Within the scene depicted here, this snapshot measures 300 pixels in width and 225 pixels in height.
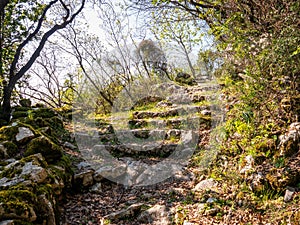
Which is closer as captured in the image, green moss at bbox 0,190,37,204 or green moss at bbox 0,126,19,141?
green moss at bbox 0,190,37,204

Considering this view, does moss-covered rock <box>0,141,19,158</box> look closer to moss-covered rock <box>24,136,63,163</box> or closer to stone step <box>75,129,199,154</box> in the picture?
moss-covered rock <box>24,136,63,163</box>

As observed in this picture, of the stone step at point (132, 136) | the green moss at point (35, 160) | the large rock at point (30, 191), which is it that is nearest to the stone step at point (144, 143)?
the stone step at point (132, 136)

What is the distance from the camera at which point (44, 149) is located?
14.0ft

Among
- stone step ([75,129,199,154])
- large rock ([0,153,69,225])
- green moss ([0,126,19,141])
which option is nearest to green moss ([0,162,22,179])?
large rock ([0,153,69,225])

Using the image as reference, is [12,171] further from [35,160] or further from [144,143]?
[144,143]

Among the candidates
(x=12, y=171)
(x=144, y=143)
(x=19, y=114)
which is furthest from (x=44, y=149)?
(x=19, y=114)

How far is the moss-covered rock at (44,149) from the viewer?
13.8 feet

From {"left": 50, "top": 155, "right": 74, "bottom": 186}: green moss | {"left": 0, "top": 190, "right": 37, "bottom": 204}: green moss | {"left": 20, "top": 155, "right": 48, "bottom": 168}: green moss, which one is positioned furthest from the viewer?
{"left": 50, "top": 155, "right": 74, "bottom": 186}: green moss

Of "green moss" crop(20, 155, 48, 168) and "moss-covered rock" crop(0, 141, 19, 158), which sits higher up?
"moss-covered rock" crop(0, 141, 19, 158)

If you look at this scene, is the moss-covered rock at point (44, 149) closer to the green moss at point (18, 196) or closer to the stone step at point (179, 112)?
the green moss at point (18, 196)

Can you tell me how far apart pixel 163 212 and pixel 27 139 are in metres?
3.09

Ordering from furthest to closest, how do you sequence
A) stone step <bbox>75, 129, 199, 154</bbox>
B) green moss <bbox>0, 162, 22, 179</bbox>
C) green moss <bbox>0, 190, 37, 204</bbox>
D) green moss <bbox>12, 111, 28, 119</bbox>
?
green moss <bbox>12, 111, 28, 119</bbox> < stone step <bbox>75, 129, 199, 154</bbox> < green moss <bbox>0, 162, 22, 179</bbox> < green moss <bbox>0, 190, 37, 204</bbox>

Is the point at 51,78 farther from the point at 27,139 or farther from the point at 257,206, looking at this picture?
the point at 257,206

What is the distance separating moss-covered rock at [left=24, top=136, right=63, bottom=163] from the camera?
419 centimetres
